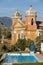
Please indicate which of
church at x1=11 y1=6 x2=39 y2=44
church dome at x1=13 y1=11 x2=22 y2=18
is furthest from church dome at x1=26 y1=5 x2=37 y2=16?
church dome at x1=13 y1=11 x2=22 y2=18

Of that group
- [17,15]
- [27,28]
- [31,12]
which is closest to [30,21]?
[27,28]

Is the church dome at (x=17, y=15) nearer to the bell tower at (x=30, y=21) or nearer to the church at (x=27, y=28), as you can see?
the church at (x=27, y=28)

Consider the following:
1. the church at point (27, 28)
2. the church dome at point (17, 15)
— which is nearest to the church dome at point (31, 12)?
the church at point (27, 28)

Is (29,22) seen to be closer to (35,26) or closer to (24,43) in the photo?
(35,26)

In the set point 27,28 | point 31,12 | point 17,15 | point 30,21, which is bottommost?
point 27,28

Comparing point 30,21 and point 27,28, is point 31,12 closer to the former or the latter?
point 30,21

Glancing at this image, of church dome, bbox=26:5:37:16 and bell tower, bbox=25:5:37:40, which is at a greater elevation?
church dome, bbox=26:5:37:16

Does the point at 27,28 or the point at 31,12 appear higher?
the point at 31,12

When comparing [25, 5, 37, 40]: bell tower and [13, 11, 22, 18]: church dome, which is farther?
[13, 11, 22, 18]: church dome

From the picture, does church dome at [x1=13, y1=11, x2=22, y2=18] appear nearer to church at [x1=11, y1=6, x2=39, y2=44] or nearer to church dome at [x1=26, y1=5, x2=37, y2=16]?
church at [x1=11, y1=6, x2=39, y2=44]

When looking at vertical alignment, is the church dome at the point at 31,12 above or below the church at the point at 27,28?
above

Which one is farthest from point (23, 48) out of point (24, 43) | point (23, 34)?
point (23, 34)

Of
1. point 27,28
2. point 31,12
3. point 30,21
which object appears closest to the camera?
point 31,12

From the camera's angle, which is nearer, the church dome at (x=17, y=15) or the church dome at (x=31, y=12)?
the church dome at (x=31, y=12)
